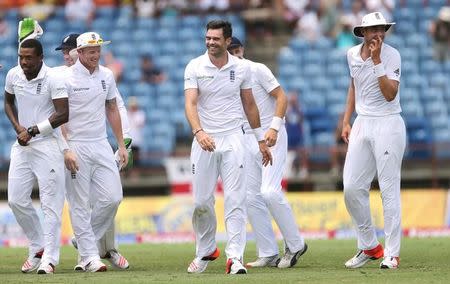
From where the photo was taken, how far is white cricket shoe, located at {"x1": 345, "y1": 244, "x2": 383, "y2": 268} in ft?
43.0

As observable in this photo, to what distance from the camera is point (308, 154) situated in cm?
2425

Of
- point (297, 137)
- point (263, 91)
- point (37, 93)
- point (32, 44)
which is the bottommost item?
point (297, 137)

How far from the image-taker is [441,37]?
91.8 feet

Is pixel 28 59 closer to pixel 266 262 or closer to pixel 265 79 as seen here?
pixel 265 79

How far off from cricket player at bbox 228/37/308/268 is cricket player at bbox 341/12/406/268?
2.43ft

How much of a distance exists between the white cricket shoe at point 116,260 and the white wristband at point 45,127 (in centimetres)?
171

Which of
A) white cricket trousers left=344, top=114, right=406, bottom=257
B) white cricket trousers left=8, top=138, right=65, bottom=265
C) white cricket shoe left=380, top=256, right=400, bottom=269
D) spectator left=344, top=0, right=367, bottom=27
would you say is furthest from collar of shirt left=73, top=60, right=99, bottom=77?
spectator left=344, top=0, right=367, bottom=27

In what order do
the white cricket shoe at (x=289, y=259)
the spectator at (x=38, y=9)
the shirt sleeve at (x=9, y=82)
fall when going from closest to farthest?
the shirt sleeve at (x=9, y=82)
the white cricket shoe at (x=289, y=259)
the spectator at (x=38, y=9)

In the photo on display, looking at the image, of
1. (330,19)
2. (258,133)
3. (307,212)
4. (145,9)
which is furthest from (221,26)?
(145,9)

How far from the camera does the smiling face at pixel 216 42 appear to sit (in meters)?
12.2

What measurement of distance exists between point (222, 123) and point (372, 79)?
1693 mm

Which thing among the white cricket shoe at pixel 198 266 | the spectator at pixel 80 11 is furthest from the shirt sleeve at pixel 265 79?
the spectator at pixel 80 11

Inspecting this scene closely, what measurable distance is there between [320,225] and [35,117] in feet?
33.5

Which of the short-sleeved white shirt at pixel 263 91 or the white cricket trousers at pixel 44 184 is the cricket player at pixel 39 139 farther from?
the short-sleeved white shirt at pixel 263 91
